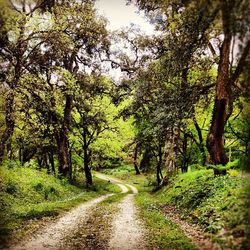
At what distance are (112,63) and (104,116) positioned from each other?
561 centimetres

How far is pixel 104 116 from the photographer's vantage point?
34.9 metres

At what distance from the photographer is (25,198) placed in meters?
18.4

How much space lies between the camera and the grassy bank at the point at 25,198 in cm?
1298

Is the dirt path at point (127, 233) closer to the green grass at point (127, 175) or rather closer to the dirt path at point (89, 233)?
the dirt path at point (89, 233)

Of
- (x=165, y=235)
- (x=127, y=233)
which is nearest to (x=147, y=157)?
(x=127, y=233)

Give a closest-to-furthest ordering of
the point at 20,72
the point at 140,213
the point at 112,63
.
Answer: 1. the point at 140,213
2. the point at 20,72
3. the point at 112,63

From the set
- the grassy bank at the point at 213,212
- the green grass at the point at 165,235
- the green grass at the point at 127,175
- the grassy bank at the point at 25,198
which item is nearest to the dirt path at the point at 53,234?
the grassy bank at the point at 25,198

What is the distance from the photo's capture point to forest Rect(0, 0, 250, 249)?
10367 millimetres

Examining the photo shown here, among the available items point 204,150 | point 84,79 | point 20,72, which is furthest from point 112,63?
point 20,72

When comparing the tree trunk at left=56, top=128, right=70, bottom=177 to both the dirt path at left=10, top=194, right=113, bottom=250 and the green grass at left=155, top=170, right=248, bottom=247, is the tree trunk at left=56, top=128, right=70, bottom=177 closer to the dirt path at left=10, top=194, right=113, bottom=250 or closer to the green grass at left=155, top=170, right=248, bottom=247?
the green grass at left=155, top=170, right=248, bottom=247

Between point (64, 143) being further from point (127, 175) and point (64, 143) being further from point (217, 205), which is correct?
point (127, 175)

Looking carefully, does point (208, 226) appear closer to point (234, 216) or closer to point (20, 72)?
point (234, 216)

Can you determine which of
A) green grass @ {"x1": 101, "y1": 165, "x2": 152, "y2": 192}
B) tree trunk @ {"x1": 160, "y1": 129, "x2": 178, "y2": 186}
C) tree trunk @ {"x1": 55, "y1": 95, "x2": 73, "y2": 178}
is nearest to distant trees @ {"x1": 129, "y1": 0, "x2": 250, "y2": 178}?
tree trunk @ {"x1": 160, "y1": 129, "x2": 178, "y2": 186}

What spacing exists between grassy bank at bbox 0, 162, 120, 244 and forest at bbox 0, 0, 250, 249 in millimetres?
81
